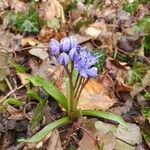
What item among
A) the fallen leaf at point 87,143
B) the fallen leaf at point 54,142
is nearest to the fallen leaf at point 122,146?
the fallen leaf at point 87,143

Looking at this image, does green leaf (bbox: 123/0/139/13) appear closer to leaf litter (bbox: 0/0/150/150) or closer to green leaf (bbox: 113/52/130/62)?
leaf litter (bbox: 0/0/150/150)

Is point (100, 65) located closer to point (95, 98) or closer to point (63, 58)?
point (95, 98)

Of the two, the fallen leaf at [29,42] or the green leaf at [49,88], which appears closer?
the green leaf at [49,88]

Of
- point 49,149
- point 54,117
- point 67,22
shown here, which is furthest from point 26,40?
point 49,149

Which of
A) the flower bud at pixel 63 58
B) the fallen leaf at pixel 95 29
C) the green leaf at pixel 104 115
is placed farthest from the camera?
the fallen leaf at pixel 95 29

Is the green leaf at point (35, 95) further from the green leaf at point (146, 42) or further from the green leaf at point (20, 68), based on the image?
the green leaf at point (146, 42)
